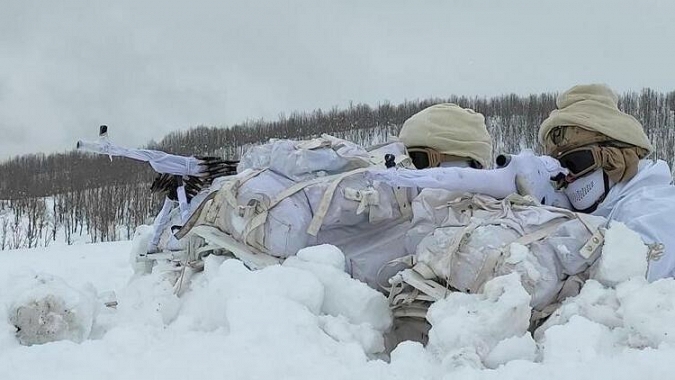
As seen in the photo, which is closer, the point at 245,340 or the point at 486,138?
the point at 245,340

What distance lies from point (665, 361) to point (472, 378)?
1.31ft

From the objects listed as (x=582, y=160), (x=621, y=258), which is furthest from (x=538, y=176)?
(x=621, y=258)

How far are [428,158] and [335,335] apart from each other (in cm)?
101

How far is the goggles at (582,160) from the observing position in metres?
2.38

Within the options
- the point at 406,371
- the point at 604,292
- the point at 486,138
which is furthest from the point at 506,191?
the point at 406,371

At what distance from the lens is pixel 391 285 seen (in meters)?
2.04

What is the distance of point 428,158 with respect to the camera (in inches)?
100

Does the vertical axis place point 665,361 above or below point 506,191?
below

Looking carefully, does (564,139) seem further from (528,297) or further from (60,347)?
(60,347)

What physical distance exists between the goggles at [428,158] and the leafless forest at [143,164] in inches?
505

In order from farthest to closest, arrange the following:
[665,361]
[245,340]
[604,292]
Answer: [604,292] → [245,340] → [665,361]

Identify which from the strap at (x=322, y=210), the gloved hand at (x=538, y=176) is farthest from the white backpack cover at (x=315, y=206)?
the gloved hand at (x=538, y=176)

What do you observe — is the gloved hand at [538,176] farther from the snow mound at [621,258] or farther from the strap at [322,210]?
the strap at [322,210]

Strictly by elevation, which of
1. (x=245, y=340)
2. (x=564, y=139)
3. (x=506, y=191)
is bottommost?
(x=245, y=340)
